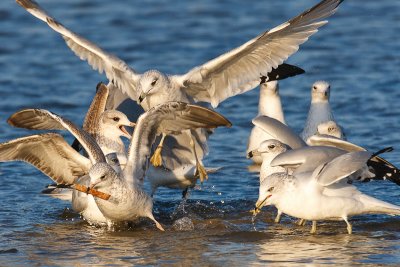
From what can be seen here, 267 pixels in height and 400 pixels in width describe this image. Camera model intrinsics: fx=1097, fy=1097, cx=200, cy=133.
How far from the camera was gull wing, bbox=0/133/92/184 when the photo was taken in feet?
31.9

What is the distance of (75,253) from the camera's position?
28.2ft

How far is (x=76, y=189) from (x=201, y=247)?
1150 millimetres

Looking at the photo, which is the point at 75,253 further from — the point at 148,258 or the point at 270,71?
the point at 270,71

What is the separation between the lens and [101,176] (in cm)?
880

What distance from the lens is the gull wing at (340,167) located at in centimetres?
867

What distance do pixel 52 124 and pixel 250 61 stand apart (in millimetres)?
1967

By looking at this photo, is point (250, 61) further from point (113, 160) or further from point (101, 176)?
point (101, 176)

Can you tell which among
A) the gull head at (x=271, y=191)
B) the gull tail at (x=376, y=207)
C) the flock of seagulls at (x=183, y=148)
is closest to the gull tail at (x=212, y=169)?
the flock of seagulls at (x=183, y=148)

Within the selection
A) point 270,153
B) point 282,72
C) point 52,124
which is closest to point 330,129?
point 282,72

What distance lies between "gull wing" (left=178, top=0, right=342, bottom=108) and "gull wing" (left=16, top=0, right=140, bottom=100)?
0.50m

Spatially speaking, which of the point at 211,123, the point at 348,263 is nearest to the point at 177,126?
the point at 211,123

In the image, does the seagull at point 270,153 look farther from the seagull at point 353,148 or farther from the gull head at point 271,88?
the gull head at point 271,88

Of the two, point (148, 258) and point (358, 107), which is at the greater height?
point (358, 107)

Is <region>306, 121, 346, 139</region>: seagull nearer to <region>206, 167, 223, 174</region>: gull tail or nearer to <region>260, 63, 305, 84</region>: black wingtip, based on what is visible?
<region>260, 63, 305, 84</region>: black wingtip
